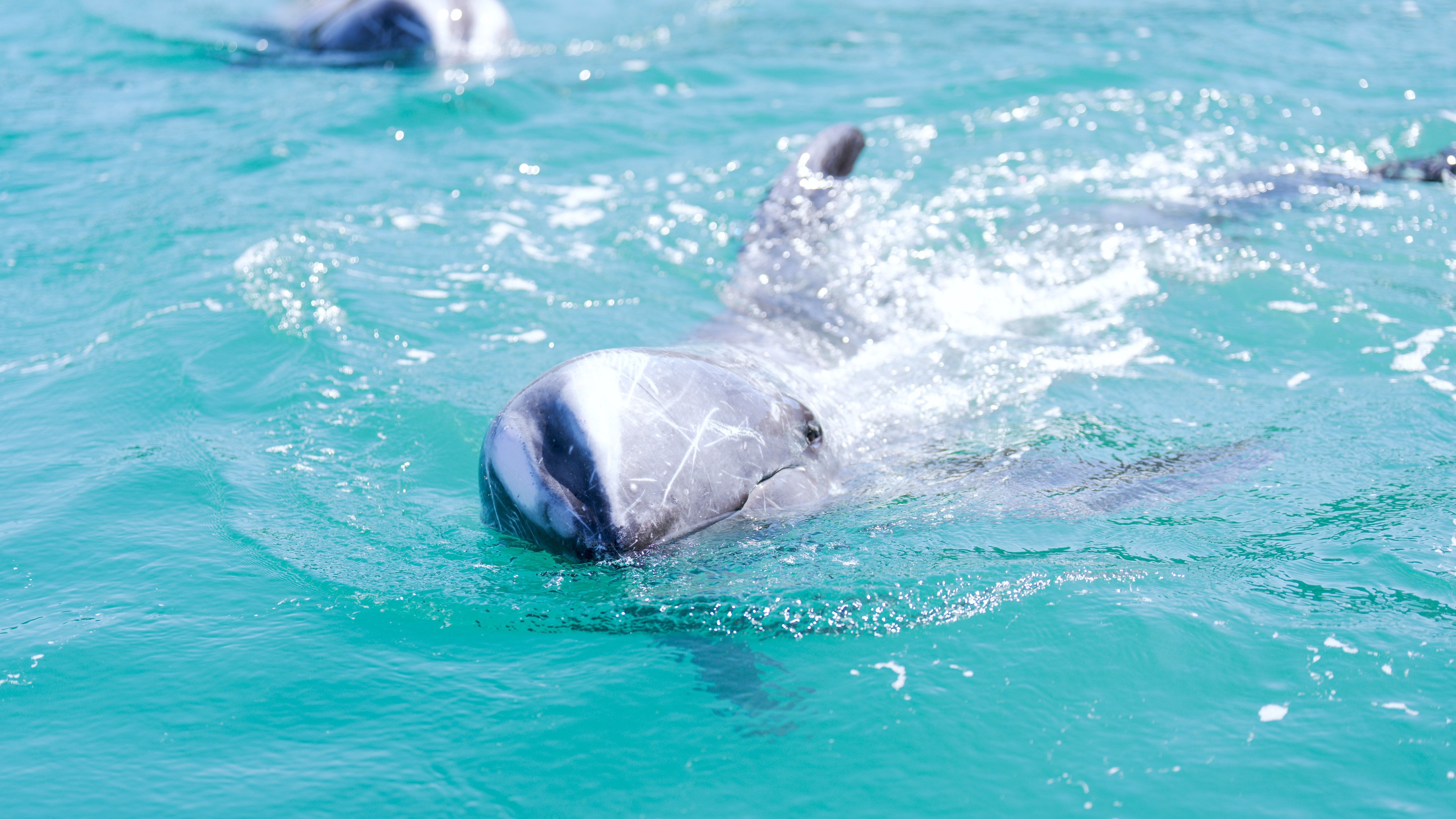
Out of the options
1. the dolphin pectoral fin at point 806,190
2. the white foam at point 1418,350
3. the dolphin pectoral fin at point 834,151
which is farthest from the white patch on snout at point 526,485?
the white foam at point 1418,350

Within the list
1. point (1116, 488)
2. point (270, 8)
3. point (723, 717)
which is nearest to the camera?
point (723, 717)

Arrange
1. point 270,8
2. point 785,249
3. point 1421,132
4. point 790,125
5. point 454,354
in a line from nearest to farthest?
point 454,354 < point 785,249 < point 1421,132 < point 790,125 < point 270,8

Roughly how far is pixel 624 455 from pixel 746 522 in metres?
0.71

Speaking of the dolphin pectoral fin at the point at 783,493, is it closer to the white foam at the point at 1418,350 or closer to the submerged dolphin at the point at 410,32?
the white foam at the point at 1418,350

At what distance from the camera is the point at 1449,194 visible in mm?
10367

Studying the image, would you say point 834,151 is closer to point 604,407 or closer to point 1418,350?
point 1418,350

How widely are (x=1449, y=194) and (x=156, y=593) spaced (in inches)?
416

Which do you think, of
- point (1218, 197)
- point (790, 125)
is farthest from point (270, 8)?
point (1218, 197)

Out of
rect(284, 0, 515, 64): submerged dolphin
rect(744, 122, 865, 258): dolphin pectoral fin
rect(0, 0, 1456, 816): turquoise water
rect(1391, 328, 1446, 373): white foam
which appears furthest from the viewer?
rect(284, 0, 515, 64): submerged dolphin

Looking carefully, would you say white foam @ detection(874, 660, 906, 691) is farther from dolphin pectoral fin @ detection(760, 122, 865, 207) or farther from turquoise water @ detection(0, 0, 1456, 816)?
dolphin pectoral fin @ detection(760, 122, 865, 207)

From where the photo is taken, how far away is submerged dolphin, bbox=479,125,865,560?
16.3 feet

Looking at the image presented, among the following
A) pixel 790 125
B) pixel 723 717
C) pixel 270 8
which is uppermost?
pixel 270 8

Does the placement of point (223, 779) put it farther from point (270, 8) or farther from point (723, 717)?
point (270, 8)

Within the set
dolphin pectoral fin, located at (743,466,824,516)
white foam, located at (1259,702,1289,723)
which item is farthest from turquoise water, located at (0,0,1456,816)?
dolphin pectoral fin, located at (743,466,824,516)
